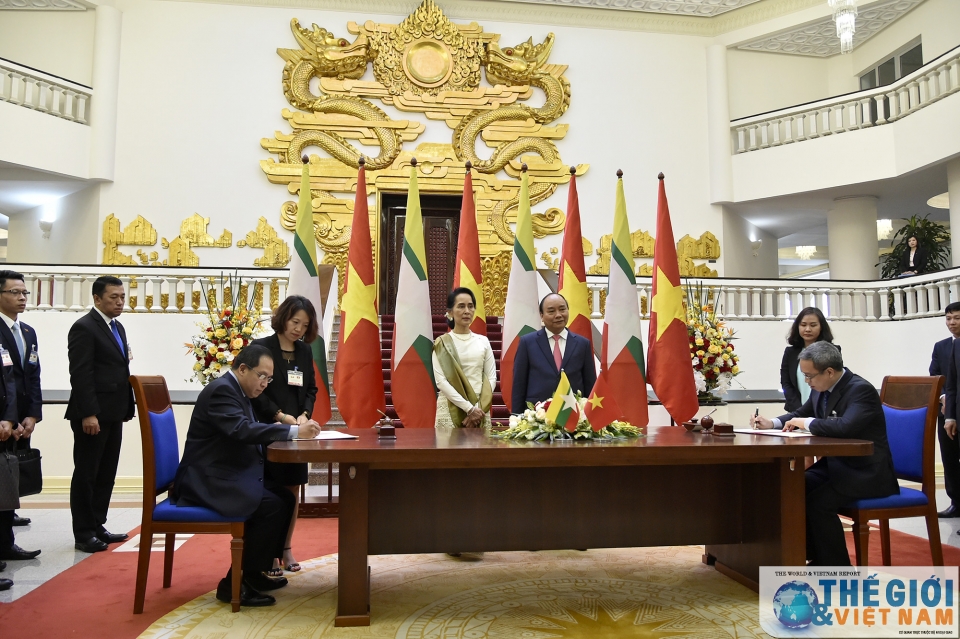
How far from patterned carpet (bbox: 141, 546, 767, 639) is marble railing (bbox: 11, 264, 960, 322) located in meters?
5.43

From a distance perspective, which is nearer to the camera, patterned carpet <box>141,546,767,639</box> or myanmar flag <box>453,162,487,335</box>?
patterned carpet <box>141,546,767,639</box>

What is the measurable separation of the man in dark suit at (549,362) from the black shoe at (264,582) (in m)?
1.58

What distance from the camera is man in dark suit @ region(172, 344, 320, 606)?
122 inches

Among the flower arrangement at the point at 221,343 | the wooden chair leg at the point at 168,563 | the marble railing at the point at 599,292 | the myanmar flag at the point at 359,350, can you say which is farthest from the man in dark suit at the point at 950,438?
the flower arrangement at the point at 221,343

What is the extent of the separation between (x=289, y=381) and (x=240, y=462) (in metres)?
0.63

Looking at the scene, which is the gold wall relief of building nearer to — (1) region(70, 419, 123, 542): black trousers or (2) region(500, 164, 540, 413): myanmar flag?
(2) region(500, 164, 540, 413): myanmar flag

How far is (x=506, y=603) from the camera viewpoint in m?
3.31

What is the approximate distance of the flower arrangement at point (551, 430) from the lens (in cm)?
322

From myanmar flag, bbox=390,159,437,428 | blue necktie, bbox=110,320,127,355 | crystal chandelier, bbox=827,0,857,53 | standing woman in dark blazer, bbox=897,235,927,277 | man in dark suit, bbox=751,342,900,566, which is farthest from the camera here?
standing woman in dark blazer, bbox=897,235,927,277

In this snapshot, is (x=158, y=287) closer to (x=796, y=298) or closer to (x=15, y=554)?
(x=15, y=554)

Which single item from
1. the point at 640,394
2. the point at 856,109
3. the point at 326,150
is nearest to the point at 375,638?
the point at 640,394

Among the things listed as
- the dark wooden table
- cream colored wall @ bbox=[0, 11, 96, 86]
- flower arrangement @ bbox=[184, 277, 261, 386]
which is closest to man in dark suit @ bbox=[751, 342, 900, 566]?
the dark wooden table

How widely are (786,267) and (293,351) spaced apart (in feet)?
57.3

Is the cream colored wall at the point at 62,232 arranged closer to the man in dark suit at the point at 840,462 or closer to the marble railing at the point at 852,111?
the marble railing at the point at 852,111
